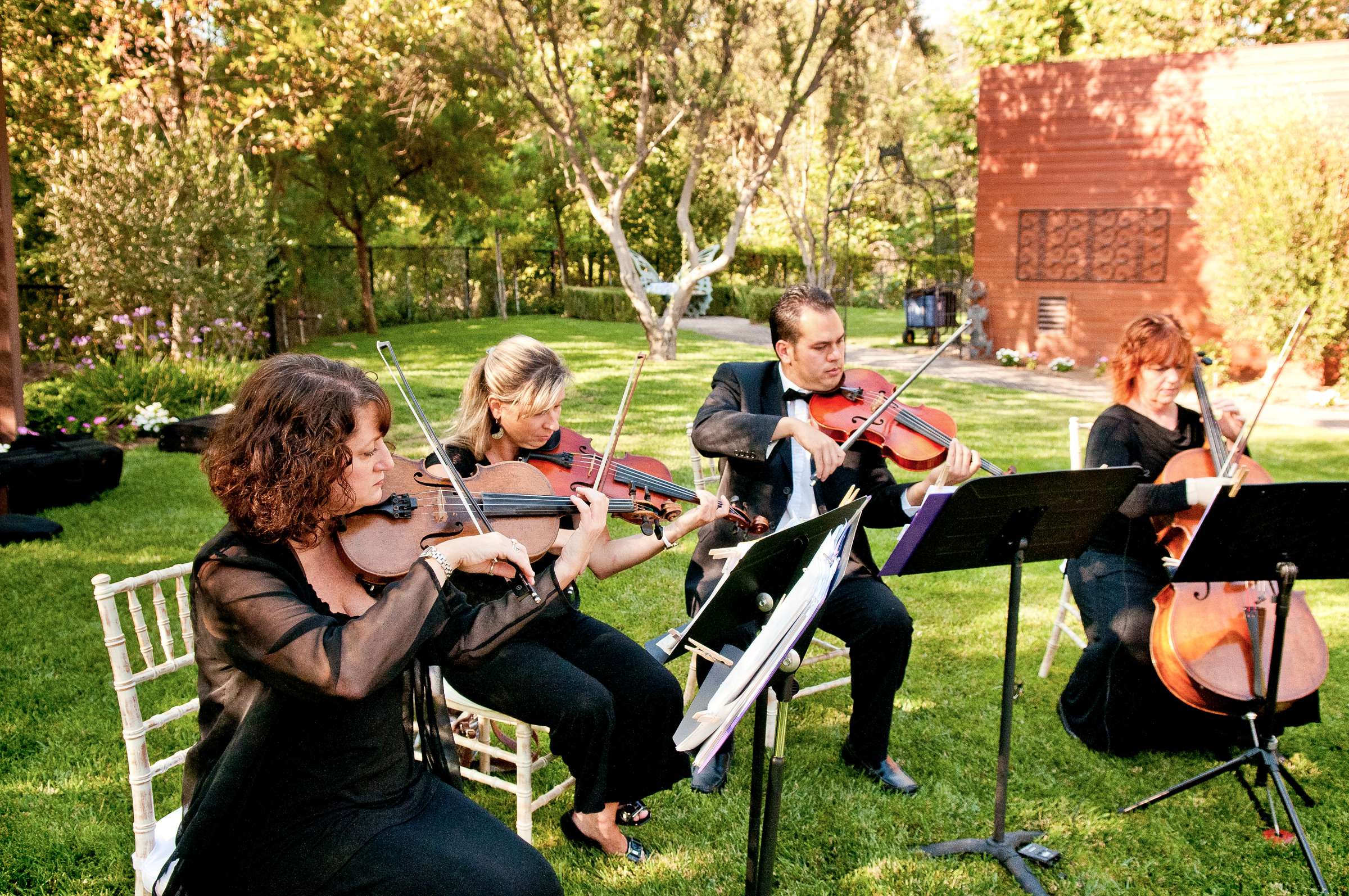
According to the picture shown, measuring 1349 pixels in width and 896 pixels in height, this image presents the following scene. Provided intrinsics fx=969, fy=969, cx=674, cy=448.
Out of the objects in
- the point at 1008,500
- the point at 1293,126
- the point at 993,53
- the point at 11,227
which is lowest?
the point at 1008,500

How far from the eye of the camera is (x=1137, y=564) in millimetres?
3439

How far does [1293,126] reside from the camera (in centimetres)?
955

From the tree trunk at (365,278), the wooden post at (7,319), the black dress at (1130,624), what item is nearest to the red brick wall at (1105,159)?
the black dress at (1130,624)

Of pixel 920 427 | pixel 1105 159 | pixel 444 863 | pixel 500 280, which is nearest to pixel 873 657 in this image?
pixel 920 427

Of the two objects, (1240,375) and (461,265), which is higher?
(461,265)

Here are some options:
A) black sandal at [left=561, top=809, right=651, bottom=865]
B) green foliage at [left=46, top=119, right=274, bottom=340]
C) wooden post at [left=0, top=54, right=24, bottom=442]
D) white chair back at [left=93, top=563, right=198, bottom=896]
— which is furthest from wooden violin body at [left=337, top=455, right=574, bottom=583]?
green foliage at [left=46, top=119, right=274, bottom=340]

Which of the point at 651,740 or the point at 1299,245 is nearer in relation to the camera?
the point at 651,740

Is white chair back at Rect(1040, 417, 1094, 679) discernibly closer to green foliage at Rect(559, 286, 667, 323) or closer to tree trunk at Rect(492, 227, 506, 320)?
green foliage at Rect(559, 286, 667, 323)

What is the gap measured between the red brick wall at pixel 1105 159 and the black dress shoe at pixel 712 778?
1077cm

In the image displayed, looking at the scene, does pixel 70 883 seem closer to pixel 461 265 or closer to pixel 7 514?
pixel 7 514

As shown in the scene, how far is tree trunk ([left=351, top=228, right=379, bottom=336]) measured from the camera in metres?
16.9

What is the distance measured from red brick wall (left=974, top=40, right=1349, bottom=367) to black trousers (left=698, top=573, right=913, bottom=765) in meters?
10.4

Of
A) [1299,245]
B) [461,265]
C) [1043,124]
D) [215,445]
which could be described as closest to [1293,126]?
[1299,245]

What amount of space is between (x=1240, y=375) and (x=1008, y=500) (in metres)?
10.7
